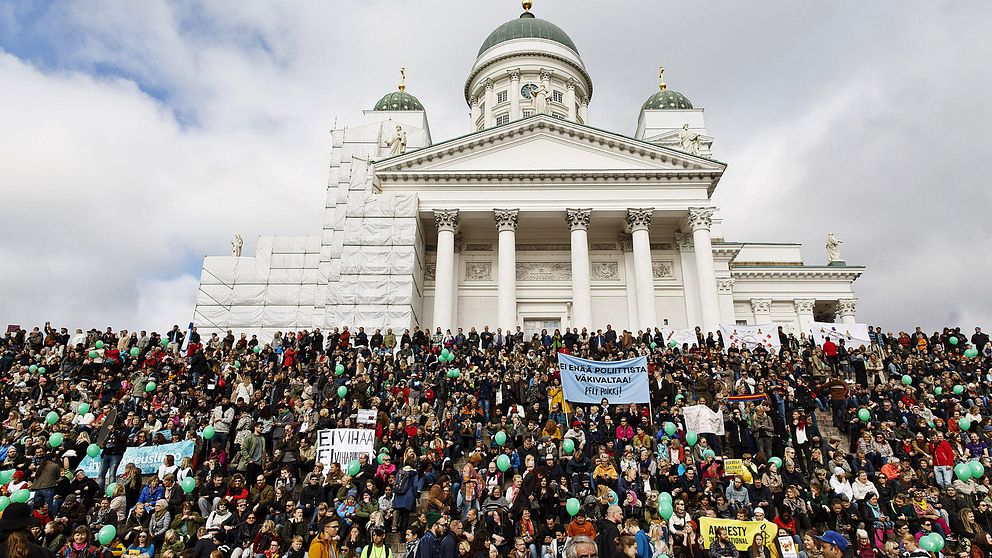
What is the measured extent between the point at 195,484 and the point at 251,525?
237 cm

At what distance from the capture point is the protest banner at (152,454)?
41.0 feet

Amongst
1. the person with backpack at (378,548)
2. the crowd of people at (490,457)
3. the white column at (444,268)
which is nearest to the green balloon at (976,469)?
the crowd of people at (490,457)

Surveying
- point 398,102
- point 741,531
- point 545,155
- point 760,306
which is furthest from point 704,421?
point 398,102

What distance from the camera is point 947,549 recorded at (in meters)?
9.22

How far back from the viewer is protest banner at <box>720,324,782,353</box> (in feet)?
70.9

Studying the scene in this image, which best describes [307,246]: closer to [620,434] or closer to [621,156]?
[621,156]

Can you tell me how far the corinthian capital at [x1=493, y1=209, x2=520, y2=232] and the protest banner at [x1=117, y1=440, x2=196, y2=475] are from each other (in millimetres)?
18554

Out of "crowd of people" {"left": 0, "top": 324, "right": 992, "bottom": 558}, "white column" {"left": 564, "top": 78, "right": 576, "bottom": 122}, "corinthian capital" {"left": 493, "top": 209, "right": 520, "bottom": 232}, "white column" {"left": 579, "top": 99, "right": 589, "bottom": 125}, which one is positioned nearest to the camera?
"crowd of people" {"left": 0, "top": 324, "right": 992, "bottom": 558}

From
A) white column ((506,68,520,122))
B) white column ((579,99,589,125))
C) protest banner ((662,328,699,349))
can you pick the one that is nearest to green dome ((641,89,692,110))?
white column ((579,99,589,125))

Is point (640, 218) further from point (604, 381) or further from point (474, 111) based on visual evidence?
point (474, 111)

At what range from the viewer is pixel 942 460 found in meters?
11.7

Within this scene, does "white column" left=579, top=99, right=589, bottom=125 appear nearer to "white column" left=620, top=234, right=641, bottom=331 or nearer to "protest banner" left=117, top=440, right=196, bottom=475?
"white column" left=620, top=234, right=641, bottom=331

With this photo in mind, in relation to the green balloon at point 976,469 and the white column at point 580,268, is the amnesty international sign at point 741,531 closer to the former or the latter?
the green balloon at point 976,469

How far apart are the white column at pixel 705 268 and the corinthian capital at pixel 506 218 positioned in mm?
7952
